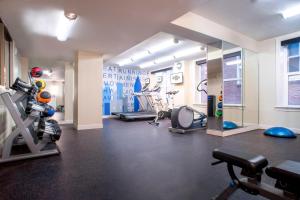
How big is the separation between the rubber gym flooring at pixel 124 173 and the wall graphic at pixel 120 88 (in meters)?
4.97

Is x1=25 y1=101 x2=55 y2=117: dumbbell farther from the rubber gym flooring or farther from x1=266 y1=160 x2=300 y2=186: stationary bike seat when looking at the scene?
x1=266 y1=160 x2=300 y2=186: stationary bike seat

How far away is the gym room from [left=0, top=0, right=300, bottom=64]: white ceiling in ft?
0.07

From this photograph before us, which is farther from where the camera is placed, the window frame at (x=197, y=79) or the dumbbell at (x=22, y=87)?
the window frame at (x=197, y=79)

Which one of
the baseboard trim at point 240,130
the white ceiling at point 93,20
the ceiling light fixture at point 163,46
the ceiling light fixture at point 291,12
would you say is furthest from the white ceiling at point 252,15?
the baseboard trim at point 240,130

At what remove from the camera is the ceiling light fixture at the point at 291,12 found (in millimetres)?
3051

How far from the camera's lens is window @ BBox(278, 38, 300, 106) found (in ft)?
13.7

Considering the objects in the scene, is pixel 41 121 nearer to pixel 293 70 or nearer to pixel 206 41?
pixel 206 41

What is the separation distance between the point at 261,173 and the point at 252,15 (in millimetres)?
3446

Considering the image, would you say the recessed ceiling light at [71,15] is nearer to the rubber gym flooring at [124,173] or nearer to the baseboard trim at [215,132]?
the rubber gym flooring at [124,173]

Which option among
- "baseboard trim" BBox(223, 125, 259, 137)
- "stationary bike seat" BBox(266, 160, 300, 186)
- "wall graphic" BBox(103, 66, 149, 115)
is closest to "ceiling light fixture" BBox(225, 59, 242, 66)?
"baseboard trim" BBox(223, 125, 259, 137)

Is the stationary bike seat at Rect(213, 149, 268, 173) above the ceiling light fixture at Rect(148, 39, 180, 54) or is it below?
below

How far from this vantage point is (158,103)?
6391 millimetres

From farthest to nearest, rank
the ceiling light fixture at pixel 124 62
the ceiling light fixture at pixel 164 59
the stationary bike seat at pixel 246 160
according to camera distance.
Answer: the ceiling light fixture at pixel 124 62, the ceiling light fixture at pixel 164 59, the stationary bike seat at pixel 246 160

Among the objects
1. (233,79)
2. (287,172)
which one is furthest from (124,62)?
(287,172)
